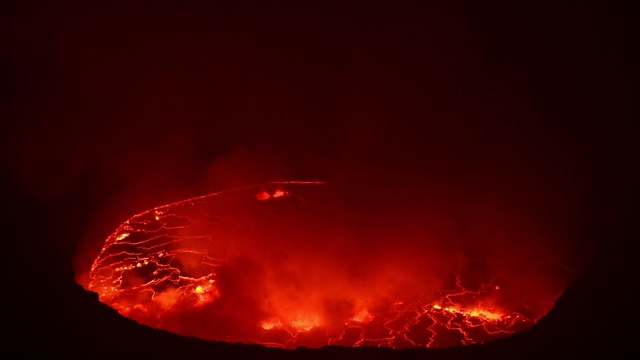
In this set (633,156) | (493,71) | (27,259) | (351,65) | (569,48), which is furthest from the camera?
(351,65)

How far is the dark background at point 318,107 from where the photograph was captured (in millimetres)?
6516

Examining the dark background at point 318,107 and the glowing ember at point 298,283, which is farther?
the dark background at point 318,107

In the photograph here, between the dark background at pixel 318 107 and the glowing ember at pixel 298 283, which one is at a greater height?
the dark background at pixel 318 107

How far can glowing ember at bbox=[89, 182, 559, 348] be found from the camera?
187 inches

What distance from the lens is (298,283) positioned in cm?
537

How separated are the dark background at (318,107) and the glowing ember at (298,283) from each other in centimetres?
61

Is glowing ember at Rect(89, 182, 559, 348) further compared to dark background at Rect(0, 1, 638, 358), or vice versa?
dark background at Rect(0, 1, 638, 358)

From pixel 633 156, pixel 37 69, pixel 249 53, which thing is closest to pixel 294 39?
pixel 249 53

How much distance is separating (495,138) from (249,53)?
133 inches

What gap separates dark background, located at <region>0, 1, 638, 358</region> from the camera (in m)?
6.52

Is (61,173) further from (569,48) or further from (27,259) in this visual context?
(569,48)

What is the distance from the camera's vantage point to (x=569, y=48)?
689cm

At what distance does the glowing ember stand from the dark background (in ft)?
1.99

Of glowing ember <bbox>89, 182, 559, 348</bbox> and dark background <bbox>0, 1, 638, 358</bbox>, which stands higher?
dark background <bbox>0, 1, 638, 358</bbox>
